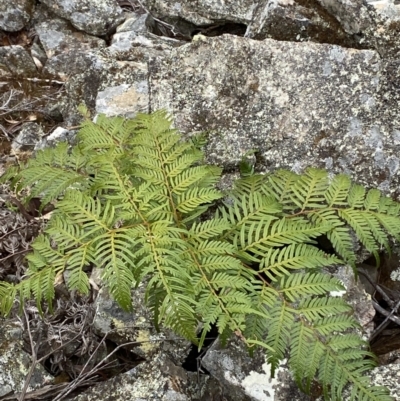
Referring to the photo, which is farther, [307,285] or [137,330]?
[137,330]

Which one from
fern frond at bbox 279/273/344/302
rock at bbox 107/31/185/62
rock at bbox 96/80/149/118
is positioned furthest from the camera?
rock at bbox 107/31/185/62

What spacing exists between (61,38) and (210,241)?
277cm

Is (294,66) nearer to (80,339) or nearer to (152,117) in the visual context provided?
(152,117)

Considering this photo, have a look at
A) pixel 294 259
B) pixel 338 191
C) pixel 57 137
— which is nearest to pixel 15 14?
pixel 57 137

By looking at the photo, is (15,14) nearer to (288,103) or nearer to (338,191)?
(288,103)

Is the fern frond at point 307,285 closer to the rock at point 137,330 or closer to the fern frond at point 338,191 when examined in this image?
the fern frond at point 338,191

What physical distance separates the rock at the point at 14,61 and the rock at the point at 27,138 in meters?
0.56

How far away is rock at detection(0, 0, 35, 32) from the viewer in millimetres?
4395

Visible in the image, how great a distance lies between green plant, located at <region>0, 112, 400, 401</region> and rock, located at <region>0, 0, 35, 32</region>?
76.5 inches

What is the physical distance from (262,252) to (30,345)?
4.81 ft

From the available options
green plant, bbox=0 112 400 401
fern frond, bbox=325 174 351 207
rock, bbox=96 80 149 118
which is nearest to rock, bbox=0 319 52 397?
green plant, bbox=0 112 400 401

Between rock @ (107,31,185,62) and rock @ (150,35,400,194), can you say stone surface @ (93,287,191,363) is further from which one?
rock @ (107,31,185,62)

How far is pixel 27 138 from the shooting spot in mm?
3934

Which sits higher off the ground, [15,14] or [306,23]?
[306,23]
